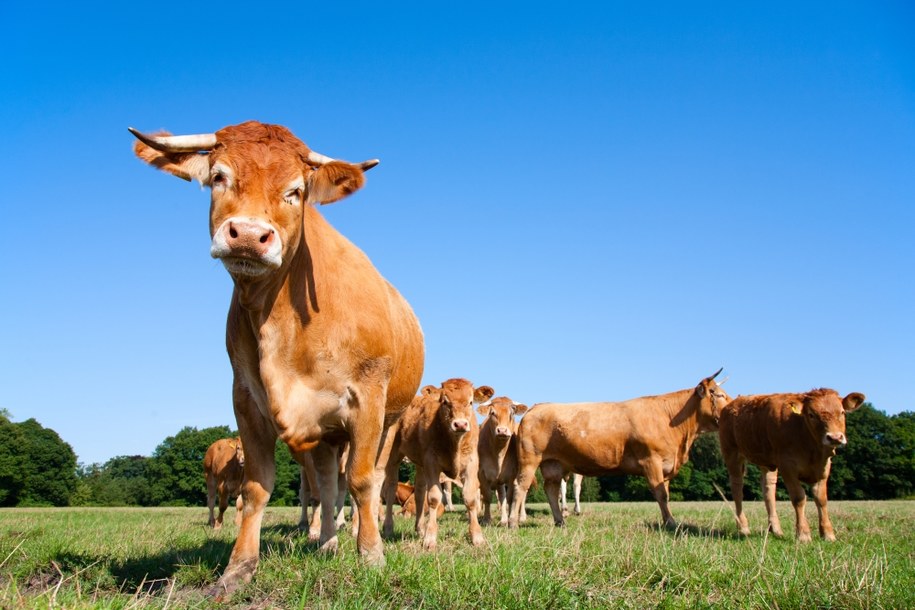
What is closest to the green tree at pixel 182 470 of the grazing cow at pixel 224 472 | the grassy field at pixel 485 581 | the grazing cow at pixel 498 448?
the grazing cow at pixel 224 472

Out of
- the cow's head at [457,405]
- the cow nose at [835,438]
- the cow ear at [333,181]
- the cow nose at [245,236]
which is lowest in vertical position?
the cow nose at [835,438]

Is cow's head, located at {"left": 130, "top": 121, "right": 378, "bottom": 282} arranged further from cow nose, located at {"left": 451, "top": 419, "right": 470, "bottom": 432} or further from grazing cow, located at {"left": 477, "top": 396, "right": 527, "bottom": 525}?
grazing cow, located at {"left": 477, "top": 396, "right": 527, "bottom": 525}

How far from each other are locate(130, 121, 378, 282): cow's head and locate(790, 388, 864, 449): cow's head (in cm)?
867

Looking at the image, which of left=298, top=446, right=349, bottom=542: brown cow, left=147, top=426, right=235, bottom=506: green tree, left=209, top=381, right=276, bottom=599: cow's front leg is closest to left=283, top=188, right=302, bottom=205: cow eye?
left=209, top=381, right=276, bottom=599: cow's front leg

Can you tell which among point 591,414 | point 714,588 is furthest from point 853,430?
point 714,588

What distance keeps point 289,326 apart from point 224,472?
41.8ft

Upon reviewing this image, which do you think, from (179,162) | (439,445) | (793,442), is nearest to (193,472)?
(439,445)

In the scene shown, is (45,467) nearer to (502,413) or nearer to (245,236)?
(502,413)

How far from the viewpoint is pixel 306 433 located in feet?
17.4

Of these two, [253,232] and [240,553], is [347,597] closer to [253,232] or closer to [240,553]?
[240,553]

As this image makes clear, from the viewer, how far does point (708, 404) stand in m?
14.8

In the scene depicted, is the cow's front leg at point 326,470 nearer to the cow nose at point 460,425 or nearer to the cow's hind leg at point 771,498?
the cow nose at point 460,425

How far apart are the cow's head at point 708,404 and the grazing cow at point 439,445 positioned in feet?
20.7

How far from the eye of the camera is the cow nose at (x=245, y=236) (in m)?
4.30
